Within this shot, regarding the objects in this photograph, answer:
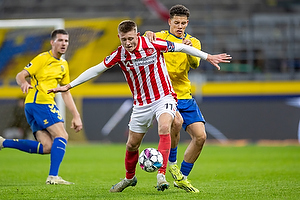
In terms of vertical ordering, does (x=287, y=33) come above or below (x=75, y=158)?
above

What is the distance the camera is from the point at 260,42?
18484 millimetres

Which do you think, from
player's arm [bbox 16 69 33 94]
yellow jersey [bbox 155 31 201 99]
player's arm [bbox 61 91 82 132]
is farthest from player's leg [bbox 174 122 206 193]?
player's arm [bbox 16 69 33 94]

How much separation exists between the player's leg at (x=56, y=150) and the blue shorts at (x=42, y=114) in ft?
0.26

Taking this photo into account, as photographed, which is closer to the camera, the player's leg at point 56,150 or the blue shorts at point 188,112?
the blue shorts at point 188,112

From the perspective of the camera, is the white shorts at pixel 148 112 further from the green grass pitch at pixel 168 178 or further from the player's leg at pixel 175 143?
the green grass pitch at pixel 168 178

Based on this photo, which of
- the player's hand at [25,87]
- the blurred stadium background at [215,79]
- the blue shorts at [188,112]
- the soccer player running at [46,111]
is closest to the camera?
the blue shorts at [188,112]

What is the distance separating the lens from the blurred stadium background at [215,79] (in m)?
15.9

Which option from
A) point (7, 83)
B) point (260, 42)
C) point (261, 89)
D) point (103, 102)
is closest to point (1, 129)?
point (7, 83)

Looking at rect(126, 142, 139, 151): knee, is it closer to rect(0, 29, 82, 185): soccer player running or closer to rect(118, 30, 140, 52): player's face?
rect(118, 30, 140, 52): player's face

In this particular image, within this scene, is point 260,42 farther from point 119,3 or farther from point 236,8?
point 119,3

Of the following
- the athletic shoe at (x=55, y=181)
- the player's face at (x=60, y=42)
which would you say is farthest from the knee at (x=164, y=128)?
the player's face at (x=60, y=42)

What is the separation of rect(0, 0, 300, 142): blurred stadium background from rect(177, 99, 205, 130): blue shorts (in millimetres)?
8707

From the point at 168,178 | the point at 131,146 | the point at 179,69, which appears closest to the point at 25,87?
the point at 131,146

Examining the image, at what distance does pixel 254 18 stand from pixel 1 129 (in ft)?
38.4
